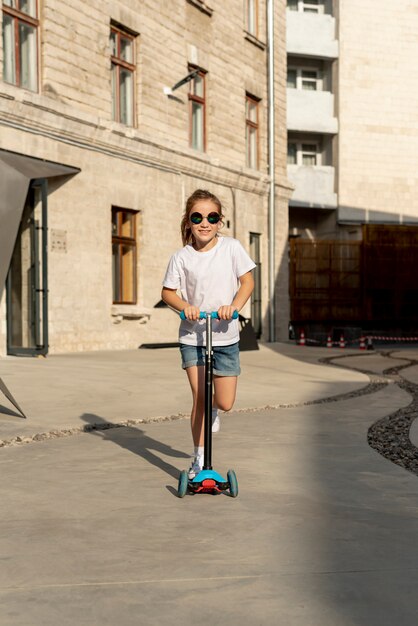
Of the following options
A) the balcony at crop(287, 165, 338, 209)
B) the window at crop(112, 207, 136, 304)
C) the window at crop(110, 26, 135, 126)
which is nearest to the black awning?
the window at crop(112, 207, 136, 304)

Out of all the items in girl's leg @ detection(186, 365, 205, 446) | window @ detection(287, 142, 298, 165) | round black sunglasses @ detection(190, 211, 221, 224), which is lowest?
girl's leg @ detection(186, 365, 205, 446)

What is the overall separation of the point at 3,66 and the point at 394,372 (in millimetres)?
7913

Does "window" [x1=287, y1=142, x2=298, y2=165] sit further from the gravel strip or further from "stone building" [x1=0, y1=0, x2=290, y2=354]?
the gravel strip

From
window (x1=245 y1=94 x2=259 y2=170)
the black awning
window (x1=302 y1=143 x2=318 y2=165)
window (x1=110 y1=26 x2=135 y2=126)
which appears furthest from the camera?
window (x1=302 y1=143 x2=318 y2=165)

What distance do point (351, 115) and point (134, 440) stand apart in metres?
31.7

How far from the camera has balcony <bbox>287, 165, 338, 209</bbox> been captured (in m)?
35.9

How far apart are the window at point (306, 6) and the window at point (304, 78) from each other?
88.1 inches

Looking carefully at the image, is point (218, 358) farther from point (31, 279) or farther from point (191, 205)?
point (31, 279)

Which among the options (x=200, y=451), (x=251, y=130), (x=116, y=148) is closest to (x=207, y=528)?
(x=200, y=451)

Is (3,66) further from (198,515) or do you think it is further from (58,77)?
(198,515)

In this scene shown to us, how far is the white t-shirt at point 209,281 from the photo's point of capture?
5.11 meters

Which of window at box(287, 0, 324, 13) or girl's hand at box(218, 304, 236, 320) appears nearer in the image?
girl's hand at box(218, 304, 236, 320)

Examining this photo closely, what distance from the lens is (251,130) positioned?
24.8 metres

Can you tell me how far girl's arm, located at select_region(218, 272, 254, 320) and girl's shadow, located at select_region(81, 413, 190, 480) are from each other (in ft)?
3.76
